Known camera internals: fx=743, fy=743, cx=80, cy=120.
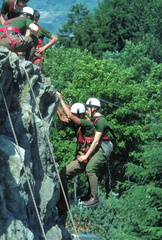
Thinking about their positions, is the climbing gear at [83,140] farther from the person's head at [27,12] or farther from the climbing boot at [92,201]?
the person's head at [27,12]

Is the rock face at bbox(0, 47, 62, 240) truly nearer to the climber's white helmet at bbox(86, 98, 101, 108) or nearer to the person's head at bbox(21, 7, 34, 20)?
the climber's white helmet at bbox(86, 98, 101, 108)

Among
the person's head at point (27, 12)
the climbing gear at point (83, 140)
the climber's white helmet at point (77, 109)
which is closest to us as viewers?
the person's head at point (27, 12)

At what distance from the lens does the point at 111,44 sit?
239 ft

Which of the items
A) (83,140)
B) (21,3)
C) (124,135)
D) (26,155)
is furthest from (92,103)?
(124,135)

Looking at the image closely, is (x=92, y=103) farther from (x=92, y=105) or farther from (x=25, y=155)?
(x=25, y=155)

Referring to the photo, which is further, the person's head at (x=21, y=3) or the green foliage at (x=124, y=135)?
the green foliage at (x=124, y=135)

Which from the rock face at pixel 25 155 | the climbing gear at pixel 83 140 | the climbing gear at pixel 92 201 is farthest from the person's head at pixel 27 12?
the climbing gear at pixel 92 201

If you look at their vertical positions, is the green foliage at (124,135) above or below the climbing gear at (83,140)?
below

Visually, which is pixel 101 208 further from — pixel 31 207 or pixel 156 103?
pixel 31 207

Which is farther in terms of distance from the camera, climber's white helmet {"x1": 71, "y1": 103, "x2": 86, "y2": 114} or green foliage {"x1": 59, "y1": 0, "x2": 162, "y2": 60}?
green foliage {"x1": 59, "y1": 0, "x2": 162, "y2": 60}

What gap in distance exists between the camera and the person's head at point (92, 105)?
1471 centimetres

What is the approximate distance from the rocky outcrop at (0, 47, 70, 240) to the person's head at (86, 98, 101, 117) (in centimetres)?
75

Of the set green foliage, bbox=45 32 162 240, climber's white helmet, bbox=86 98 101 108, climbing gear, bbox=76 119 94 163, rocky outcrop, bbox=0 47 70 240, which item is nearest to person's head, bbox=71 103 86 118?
climber's white helmet, bbox=86 98 101 108

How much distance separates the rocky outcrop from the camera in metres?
11.2
